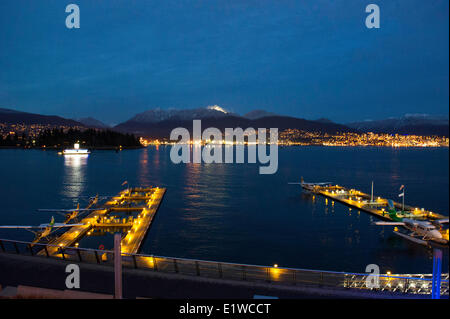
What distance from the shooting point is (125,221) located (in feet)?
93.6

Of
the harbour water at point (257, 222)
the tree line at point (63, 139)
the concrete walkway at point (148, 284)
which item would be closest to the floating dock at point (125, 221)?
the harbour water at point (257, 222)

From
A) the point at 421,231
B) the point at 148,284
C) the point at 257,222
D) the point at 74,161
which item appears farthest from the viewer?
the point at 74,161

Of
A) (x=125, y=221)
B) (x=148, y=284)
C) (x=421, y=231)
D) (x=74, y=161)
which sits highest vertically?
(x=74, y=161)

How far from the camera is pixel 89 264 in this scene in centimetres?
1024

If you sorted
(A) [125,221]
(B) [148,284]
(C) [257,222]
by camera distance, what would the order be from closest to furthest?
(B) [148,284] < (A) [125,221] < (C) [257,222]

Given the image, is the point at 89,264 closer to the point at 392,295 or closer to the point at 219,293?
the point at 219,293

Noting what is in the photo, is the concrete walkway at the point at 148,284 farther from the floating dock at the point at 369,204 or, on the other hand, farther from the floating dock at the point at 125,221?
the floating dock at the point at 369,204

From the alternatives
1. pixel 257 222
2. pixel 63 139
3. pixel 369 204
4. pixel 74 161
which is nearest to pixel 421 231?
pixel 369 204

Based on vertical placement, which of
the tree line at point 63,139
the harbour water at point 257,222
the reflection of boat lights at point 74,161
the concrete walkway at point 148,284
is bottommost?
the harbour water at point 257,222

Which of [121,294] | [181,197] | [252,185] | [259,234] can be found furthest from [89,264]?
[252,185]

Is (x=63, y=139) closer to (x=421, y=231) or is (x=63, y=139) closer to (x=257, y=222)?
(x=257, y=222)

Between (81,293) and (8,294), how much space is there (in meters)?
1.92

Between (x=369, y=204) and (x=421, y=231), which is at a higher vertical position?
(x=369, y=204)

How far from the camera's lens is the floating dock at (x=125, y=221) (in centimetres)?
2134
